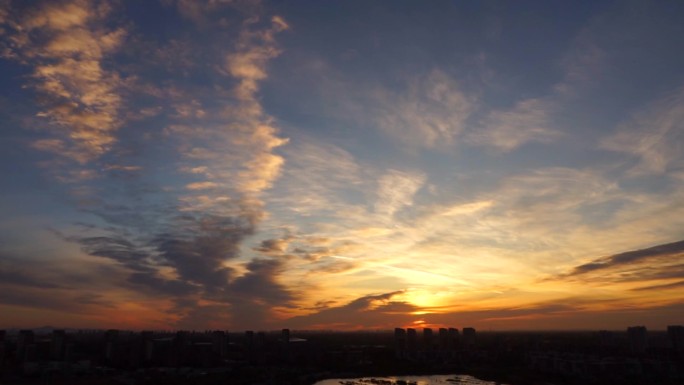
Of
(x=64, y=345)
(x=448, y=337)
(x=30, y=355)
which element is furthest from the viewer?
(x=448, y=337)

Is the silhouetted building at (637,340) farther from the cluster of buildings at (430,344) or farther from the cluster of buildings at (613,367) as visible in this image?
the cluster of buildings at (430,344)

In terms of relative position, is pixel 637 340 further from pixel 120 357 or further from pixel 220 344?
pixel 120 357

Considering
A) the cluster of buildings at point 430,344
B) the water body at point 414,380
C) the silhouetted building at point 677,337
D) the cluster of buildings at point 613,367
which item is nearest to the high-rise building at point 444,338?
the cluster of buildings at point 430,344

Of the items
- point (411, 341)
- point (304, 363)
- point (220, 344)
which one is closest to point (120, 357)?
point (220, 344)

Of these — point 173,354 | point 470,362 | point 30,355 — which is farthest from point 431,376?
point 30,355

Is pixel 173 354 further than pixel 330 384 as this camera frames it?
Yes

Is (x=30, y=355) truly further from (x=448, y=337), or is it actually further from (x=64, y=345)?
(x=448, y=337)

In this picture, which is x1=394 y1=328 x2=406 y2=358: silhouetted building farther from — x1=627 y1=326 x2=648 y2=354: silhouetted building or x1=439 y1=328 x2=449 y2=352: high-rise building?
x1=627 y1=326 x2=648 y2=354: silhouetted building
